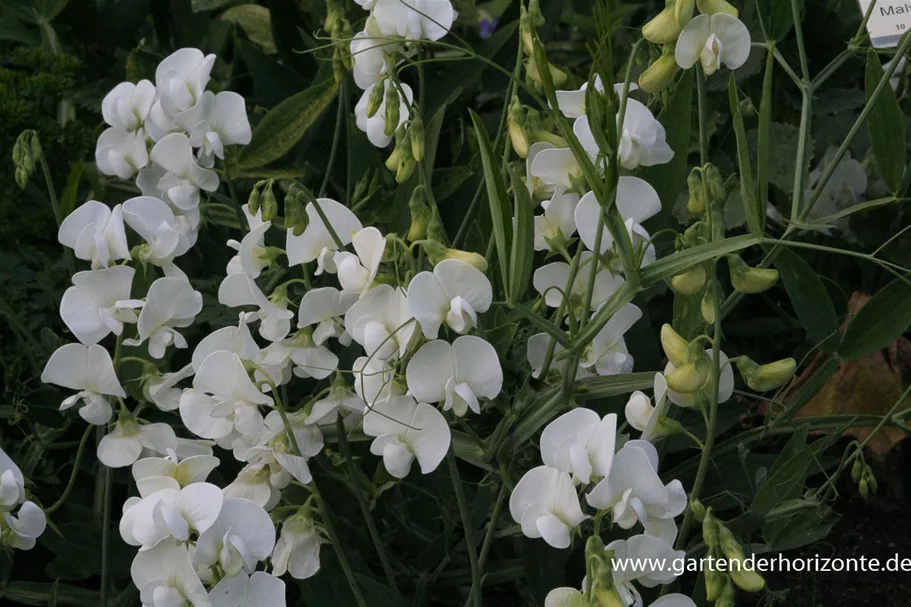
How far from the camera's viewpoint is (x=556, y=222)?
82 cm

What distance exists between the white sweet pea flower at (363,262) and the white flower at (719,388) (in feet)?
0.69

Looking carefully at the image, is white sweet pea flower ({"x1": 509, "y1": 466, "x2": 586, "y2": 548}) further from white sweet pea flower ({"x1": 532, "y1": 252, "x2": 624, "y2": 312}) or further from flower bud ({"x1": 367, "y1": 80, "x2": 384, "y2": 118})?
flower bud ({"x1": 367, "y1": 80, "x2": 384, "y2": 118})

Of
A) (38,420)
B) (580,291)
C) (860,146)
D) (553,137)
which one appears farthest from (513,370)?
(860,146)

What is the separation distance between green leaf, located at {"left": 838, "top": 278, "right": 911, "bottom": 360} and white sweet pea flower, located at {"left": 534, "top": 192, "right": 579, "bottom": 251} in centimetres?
28

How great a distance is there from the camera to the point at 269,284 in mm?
925

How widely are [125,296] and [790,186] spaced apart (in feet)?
2.56

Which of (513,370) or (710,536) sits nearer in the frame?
(710,536)

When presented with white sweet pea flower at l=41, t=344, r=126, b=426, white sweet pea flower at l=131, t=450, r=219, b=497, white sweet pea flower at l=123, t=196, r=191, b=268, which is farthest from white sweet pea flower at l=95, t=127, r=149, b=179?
white sweet pea flower at l=131, t=450, r=219, b=497

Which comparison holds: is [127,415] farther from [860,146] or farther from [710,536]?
[860,146]

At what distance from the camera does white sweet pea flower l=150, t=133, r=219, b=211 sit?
3.09 feet

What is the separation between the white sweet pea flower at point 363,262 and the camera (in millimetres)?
720

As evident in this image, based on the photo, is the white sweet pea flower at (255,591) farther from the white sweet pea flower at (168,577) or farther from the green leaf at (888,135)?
the green leaf at (888,135)

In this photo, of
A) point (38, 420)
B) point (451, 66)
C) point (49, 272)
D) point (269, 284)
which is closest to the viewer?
point (269, 284)

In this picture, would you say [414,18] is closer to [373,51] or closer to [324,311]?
[373,51]
